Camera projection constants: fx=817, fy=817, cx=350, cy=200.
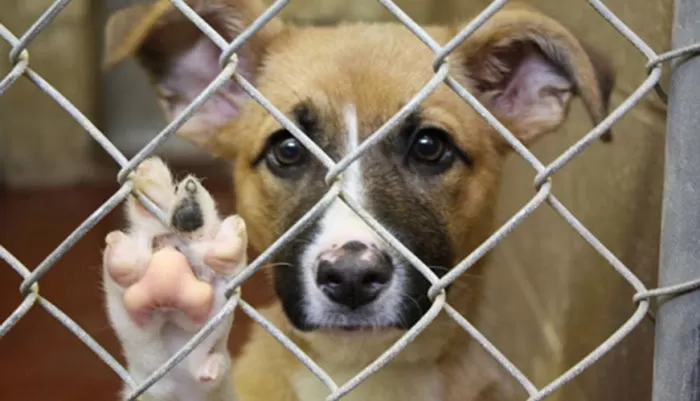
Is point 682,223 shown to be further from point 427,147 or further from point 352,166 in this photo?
point 427,147

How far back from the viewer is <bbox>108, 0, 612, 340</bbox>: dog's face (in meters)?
1.73

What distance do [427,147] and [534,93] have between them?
0.35 meters

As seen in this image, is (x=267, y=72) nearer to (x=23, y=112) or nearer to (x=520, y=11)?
(x=520, y=11)

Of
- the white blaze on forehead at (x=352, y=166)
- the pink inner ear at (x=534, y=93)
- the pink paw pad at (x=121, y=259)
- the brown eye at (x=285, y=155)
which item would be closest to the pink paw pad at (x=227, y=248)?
the pink paw pad at (x=121, y=259)

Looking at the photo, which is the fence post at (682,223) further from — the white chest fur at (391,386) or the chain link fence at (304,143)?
the white chest fur at (391,386)

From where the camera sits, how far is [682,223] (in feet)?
3.71

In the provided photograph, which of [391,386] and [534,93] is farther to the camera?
[534,93]

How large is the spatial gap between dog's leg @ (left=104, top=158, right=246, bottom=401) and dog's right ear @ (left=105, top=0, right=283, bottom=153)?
60cm


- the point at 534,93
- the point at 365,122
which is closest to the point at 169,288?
the point at 365,122

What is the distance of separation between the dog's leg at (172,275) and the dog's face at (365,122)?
15.2 inches

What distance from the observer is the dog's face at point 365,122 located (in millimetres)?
1733

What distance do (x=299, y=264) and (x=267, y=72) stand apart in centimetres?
68

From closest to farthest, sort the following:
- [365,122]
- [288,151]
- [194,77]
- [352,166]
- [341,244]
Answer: [341,244], [352,166], [365,122], [288,151], [194,77]

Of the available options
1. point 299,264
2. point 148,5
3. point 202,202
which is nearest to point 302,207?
point 299,264
